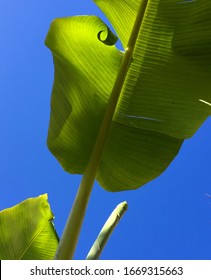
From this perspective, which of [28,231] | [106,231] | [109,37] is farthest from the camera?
[28,231]

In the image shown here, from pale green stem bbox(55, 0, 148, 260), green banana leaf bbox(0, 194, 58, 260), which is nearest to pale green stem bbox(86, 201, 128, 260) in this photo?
pale green stem bbox(55, 0, 148, 260)

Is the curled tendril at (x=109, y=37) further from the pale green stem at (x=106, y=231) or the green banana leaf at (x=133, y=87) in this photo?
the pale green stem at (x=106, y=231)

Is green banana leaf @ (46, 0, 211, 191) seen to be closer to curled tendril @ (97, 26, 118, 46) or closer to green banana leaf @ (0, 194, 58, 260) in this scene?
curled tendril @ (97, 26, 118, 46)

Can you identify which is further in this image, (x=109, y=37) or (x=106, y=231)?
(x=109, y=37)

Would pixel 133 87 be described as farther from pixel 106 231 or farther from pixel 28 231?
pixel 28 231

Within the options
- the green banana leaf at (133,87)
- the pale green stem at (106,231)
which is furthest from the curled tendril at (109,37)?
the pale green stem at (106,231)

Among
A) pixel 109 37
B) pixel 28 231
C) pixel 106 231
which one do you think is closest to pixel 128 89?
pixel 109 37

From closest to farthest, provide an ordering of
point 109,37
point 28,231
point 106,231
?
point 106,231 → point 109,37 → point 28,231

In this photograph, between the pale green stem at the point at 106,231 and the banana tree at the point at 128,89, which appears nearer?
the pale green stem at the point at 106,231
